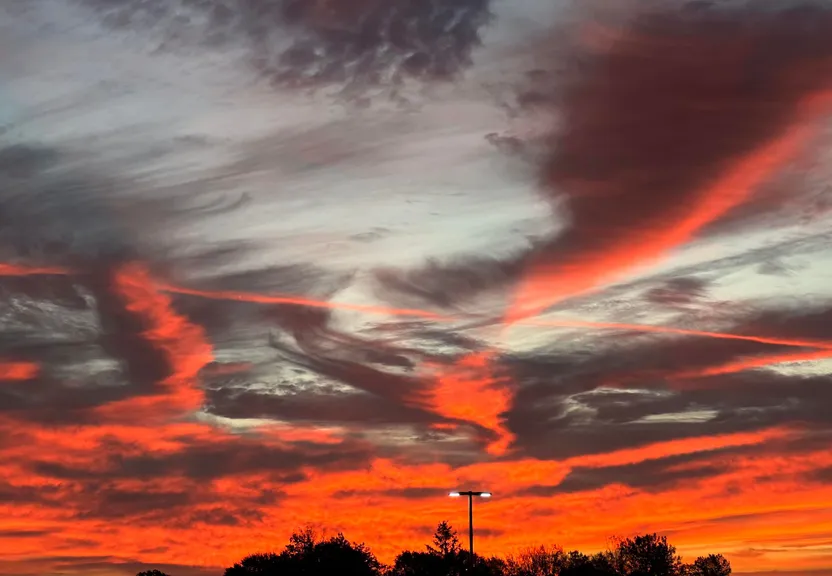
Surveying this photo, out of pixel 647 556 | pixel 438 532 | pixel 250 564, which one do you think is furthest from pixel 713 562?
pixel 250 564

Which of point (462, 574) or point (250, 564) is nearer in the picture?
point (462, 574)

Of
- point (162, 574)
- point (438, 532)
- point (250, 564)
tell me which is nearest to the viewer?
point (438, 532)

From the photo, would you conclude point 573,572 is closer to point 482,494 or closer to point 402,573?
point 402,573

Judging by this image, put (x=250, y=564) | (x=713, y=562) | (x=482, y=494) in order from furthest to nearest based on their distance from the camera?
(x=713, y=562), (x=250, y=564), (x=482, y=494)

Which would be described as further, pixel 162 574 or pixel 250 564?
pixel 162 574

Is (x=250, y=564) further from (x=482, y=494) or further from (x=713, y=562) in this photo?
(x=482, y=494)

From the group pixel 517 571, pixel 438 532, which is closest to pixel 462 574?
pixel 438 532

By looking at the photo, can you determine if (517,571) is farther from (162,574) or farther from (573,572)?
(162,574)

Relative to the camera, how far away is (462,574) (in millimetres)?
121312

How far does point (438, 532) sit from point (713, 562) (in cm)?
4314

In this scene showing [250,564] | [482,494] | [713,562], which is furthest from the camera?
[713,562]

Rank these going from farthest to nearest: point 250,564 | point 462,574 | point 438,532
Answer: point 250,564 < point 438,532 < point 462,574

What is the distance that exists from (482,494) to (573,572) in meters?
63.8

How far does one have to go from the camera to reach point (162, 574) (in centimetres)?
19025
